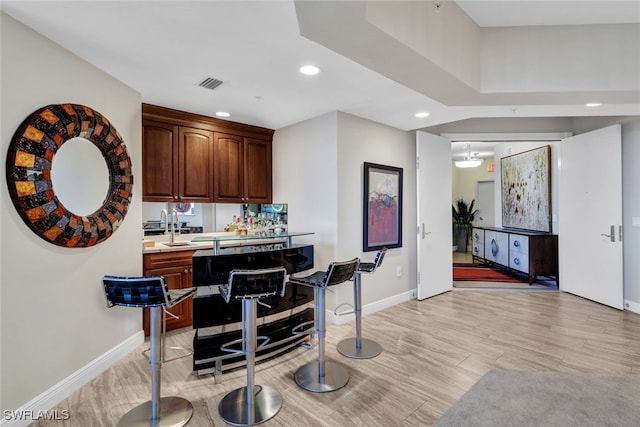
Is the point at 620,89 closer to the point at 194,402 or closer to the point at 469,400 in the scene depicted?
the point at 469,400

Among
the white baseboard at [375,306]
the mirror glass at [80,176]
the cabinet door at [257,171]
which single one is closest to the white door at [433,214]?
the white baseboard at [375,306]

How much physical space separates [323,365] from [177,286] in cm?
→ 180

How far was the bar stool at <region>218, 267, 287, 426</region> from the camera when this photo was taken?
1962mm

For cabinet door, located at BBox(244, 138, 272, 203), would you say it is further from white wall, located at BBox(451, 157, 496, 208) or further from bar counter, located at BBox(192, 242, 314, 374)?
white wall, located at BBox(451, 157, 496, 208)

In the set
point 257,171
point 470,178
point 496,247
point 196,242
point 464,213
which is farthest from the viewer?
point 470,178

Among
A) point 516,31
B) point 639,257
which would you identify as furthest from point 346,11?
point 639,257

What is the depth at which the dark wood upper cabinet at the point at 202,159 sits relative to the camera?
3.42 metres

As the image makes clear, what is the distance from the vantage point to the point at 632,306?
12.8 feet

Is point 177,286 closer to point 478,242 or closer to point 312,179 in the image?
point 312,179

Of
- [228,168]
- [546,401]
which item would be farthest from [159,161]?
[546,401]

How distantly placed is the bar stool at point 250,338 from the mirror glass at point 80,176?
4.36 ft

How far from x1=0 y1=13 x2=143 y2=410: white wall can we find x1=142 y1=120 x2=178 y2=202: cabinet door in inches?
22.4

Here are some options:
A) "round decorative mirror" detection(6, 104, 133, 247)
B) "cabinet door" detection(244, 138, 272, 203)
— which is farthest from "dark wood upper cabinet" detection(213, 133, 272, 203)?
"round decorative mirror" detection(6, 104, 133, 247)

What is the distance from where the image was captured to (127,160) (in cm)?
284
